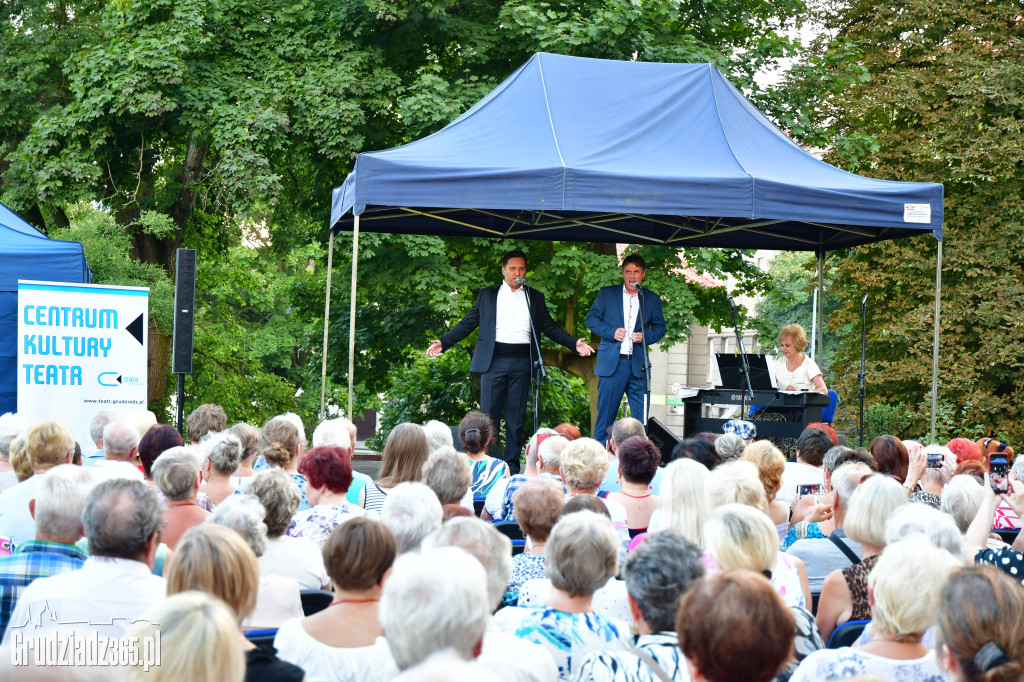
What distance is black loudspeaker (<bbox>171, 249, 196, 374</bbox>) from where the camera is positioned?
24.7 ft

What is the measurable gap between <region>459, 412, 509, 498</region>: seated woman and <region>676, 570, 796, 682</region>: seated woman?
336 cm

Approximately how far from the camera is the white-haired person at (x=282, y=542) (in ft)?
11.0

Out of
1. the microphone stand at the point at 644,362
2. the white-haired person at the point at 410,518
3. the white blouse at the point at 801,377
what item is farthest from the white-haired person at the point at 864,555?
the white blouse at the point at 801,377

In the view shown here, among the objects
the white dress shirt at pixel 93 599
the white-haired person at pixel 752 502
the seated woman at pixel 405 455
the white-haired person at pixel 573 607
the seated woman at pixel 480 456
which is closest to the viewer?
the white dress shirt at pixel 93 599

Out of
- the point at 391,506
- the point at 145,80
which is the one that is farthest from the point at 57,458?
the point at 145,80

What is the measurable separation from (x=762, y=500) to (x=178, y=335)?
531cm

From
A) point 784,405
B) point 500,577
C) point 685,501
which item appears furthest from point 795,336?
point 500,577

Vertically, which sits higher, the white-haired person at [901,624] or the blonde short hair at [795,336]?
the blonde short hair at [795,336]

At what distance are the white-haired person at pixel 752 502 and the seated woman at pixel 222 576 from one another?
1356 millimetres

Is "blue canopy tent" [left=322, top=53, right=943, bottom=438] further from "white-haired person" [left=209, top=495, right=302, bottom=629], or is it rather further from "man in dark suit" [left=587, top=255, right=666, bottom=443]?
"white-haired person" [left=209, top=495, right=302, bottom=629]

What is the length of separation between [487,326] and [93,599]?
5217 millimetres

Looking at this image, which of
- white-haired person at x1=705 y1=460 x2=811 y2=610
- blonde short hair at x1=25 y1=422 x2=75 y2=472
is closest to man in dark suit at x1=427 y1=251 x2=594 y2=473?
blonde short hair at x1=25 y1=422 x2=75 y2=472

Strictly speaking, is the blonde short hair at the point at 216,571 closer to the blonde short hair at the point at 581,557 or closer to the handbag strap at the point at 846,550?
the blonde short hair at the point at 581,557

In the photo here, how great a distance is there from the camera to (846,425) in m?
15.4
